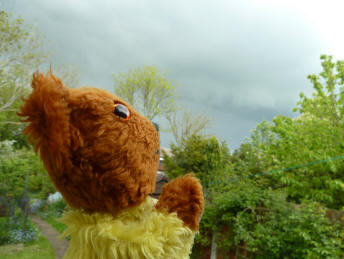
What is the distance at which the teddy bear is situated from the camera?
0.90m

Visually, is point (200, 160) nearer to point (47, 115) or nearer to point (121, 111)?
point (121, 111)

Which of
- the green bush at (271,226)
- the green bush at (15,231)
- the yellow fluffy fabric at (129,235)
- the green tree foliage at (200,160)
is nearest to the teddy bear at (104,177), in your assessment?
the yellow fluffy fabric at (129,235)

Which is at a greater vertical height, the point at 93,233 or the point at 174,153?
the point at 174,153

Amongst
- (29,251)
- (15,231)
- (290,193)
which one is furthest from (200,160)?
(15,231)

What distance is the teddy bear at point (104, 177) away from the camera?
905 millimetres

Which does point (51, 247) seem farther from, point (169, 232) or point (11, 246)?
point (169, 232)

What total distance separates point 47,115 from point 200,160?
5.76m

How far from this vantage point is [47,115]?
0.87 m

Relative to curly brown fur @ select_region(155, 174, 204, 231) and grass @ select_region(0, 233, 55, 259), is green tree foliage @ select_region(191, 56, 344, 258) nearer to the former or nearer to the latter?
curly brown fur @ select_region(155, 174, 204, 231)

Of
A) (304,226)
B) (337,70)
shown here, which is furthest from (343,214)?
(337,70)

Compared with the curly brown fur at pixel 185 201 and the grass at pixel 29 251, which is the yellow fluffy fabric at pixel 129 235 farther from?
the grass at pixel 29 251

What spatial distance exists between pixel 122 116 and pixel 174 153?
6004 millimetres

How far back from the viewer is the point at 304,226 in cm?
321

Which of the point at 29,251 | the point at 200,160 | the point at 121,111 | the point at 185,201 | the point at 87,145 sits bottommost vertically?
the point at 29,251
